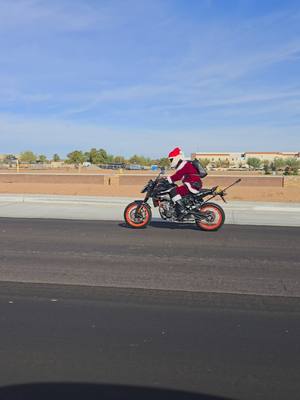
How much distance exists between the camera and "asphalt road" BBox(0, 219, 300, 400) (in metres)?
3.94

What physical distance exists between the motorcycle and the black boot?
0.08ft

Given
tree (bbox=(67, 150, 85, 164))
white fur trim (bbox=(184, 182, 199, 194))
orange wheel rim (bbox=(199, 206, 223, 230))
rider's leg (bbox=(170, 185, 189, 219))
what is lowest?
orange wheel rim (bbox=(199, 206, 223, 230))

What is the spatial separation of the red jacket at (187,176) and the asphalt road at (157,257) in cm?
114

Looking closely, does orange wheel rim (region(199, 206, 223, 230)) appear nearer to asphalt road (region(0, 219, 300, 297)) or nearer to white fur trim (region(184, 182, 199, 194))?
asphalt road (region(0, 219, 300, 297))

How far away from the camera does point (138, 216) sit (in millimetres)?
12492

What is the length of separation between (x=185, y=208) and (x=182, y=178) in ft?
2.54

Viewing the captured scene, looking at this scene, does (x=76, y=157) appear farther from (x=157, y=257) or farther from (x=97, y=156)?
(x=157, y=257)

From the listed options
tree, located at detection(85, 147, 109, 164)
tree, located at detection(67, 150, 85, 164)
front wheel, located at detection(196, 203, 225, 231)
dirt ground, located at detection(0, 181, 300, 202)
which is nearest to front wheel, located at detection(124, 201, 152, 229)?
front wheel, located at detection(196, 203, 225, 231)

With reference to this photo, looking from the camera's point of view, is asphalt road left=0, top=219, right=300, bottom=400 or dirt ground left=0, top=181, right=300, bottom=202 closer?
asphalt road left=0, top=219, right=300, bottom=400

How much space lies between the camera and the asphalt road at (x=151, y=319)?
155 inches

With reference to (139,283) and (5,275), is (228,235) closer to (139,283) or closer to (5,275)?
(139,283)

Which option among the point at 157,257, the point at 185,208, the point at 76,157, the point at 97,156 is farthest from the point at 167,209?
the point at 97,156

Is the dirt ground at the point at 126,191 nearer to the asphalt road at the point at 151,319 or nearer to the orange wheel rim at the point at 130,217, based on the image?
the orange wheel rim at the point at 130,217

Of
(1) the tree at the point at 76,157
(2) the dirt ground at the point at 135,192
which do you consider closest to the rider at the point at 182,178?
(2) the dirt ground at the point at 135,192
